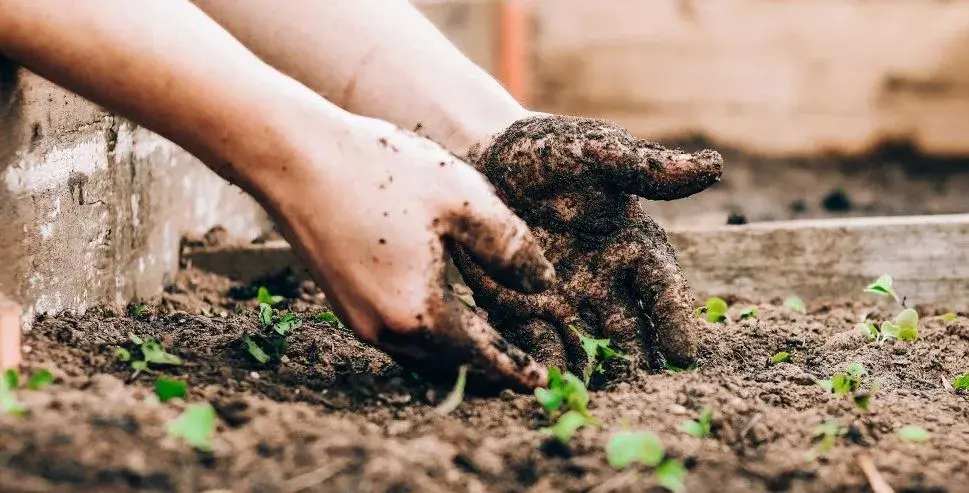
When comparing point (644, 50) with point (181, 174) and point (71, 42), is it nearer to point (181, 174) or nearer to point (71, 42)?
point (181, 174)

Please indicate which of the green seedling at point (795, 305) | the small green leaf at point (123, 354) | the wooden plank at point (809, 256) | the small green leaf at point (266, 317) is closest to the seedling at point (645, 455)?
the small green leaf at point (123, 354)

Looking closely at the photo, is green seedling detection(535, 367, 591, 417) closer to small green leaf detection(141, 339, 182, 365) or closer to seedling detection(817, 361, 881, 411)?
seedling detection(817, 361, 881, 411)

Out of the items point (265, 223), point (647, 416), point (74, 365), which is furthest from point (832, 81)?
point (74, 365)

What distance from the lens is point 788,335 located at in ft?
6.36

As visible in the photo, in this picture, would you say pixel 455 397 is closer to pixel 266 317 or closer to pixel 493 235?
pixel 493 235

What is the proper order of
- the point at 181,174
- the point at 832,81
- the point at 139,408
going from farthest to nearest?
the point at 832,81 → the point at 181,174 → the point at 139,408

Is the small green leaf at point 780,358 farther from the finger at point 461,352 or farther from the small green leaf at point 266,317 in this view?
the small green leaf at point 266,317

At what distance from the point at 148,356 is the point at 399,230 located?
406mm

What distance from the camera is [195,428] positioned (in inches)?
42.2

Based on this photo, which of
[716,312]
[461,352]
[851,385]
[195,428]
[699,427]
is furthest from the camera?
[716,312]

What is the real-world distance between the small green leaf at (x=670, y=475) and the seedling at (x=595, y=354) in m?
0.47

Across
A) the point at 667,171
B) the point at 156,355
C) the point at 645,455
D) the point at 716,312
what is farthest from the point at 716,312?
the point at 156,355

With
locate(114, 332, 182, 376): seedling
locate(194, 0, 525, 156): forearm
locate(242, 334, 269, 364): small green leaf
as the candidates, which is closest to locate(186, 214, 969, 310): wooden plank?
locate(194, 0, 525, 156): forearm

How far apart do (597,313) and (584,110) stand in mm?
3342
